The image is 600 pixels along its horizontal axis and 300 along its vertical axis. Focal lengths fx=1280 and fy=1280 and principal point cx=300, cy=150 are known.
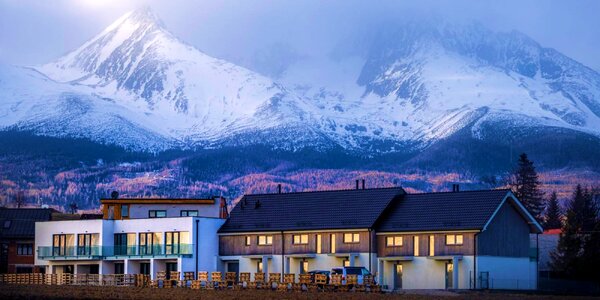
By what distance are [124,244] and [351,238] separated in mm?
17852

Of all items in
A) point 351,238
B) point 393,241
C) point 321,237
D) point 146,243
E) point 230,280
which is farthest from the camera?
point 146,243

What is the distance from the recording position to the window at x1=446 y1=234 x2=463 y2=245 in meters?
82.1

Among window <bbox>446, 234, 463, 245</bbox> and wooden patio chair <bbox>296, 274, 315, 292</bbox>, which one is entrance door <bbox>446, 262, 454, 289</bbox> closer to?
window <bbox>446, 234, 463, 245</bbox>

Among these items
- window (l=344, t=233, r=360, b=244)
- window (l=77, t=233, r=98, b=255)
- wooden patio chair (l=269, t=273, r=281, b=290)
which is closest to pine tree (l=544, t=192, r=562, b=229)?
window (l=344, t=233, r=360, b=244)

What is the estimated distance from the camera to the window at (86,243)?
9344cm

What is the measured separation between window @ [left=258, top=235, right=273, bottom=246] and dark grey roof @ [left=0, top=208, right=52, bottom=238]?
2743 cm

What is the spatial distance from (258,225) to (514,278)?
18.5 metres

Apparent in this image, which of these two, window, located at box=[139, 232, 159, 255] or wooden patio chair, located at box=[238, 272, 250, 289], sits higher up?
window, located at box=[139, 232, 159, 255]

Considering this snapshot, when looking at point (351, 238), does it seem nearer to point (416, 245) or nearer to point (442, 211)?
point (416, 245)

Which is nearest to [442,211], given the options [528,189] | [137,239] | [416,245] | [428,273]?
[416,245]

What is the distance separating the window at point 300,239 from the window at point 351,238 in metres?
3.12

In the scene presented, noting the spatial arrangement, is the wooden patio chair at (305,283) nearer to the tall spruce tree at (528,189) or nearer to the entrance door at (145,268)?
the entrance door at (145,268)

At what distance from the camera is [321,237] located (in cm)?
8769

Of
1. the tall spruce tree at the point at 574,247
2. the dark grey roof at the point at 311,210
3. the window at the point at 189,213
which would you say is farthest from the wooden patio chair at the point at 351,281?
the window at the point at 189,213
